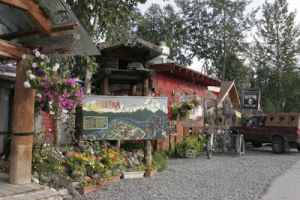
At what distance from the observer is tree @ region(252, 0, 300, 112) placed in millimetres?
46156

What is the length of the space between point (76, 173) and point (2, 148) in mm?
3484

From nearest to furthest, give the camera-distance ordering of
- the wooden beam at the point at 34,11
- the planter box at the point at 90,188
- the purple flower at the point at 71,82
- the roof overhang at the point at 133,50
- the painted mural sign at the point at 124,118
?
the wooden beam at the point at 34,11
the purple flower at the point at 71,82
the planter box at the point at 90,188
the painted mural sign at the point at 124,118
the roof overhang at the point at 133,50

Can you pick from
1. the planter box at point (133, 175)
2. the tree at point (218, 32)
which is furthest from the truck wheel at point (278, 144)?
the tree at point (218, 32)

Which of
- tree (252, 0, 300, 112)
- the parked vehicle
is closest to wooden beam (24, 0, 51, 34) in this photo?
the parked vehicle

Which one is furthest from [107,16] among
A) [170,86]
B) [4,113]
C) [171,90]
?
[171,90]

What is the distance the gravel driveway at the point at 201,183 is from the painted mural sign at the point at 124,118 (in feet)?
4.33

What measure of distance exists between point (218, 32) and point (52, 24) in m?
39.7

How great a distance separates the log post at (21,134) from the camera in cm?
659

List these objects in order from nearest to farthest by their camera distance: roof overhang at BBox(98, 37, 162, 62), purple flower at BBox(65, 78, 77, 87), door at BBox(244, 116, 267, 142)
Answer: purple flower at BBox(65, 78, 77, 87) → roof overhang at BBox(98, 37, 162, 62) → door at BBox(244, 116, 267, 142)

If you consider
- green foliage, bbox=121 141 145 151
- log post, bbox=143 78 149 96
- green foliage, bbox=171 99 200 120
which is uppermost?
log post, bbox=143 78 149 96

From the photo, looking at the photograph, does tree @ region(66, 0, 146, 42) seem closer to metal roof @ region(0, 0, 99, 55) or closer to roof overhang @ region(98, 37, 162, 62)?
roof overhang @ region(98, 37, 162, 62)

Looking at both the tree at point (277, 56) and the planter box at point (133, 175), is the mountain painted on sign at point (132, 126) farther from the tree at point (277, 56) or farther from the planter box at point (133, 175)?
the tree at point (277, 56)

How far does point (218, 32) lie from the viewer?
146ft

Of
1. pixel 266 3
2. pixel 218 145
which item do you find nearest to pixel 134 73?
pixel 218 145
